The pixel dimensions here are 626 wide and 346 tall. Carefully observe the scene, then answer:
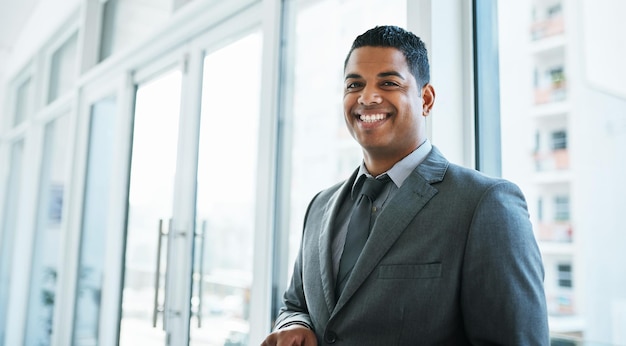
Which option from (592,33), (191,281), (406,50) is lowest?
(191,281)

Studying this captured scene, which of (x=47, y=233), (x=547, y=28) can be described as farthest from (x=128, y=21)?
(x=547, y=28)

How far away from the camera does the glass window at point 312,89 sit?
203cm

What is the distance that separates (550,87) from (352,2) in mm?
816

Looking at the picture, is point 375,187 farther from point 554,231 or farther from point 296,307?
point 554,231

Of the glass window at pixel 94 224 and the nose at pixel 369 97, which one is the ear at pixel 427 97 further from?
the glass window at pixel 94 224

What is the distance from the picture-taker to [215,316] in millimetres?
2363

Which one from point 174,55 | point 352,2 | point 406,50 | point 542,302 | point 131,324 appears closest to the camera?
point 542,302

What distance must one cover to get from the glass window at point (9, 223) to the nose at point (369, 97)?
4.98m

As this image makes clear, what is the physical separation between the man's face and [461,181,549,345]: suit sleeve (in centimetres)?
23

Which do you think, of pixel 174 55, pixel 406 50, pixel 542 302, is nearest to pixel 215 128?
pixel 174 55

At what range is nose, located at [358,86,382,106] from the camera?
103 cm

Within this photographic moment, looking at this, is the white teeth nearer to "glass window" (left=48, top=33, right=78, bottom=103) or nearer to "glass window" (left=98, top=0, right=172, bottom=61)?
"glass window" (left=98, top=0, right=172, bottom=61)

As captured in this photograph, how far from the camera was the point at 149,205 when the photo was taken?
286 centimetres

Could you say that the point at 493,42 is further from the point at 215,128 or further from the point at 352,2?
the point at 215,128
